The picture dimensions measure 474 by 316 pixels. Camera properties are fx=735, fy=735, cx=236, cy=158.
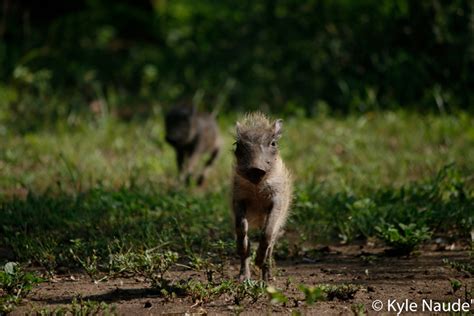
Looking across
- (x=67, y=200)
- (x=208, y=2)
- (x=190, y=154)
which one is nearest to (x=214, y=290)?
(x=67, y=200)

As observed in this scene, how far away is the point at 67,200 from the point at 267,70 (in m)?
6.53

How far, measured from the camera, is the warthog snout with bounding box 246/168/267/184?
539 centimetres

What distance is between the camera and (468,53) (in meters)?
11.8

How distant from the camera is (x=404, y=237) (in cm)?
595

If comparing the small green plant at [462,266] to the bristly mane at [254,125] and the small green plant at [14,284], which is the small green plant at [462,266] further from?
the small green plant at [14,284]

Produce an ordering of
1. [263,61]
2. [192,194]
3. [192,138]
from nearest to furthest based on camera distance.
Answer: [192,194], [192,138], [263,61]

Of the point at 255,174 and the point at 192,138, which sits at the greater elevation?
the point at 192,138

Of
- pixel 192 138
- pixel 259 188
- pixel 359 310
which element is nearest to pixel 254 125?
pixel 259 188

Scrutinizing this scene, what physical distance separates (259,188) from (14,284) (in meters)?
1.95

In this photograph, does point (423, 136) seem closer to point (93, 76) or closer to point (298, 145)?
point (298, 145)

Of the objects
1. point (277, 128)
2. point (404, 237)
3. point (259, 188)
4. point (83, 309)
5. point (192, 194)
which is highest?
point (277, 128)

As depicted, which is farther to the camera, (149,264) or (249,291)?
(149,264)

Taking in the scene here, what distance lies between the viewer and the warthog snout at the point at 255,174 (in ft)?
17.7

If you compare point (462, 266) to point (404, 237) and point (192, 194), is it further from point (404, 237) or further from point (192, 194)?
point (192, 194)
